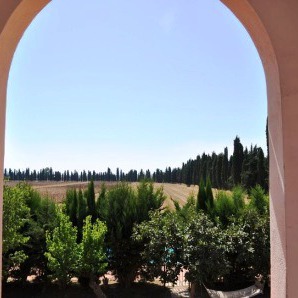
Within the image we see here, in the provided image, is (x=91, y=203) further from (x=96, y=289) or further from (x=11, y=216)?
(x=11, y=216)

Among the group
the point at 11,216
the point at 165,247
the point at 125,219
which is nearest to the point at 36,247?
the point at 11,216

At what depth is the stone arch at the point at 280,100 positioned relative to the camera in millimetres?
1782

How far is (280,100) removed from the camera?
1833 millimetres

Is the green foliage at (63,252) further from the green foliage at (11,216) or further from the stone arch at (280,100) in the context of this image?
the stone arch at (280,100)

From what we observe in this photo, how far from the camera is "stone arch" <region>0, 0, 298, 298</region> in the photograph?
178 cm

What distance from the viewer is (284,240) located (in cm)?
180

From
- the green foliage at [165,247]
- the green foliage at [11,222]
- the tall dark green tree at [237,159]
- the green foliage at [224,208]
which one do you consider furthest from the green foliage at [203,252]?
the tall dark green tree at [237,159]

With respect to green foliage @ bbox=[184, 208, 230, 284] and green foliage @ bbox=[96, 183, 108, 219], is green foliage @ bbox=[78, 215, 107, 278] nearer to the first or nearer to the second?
green foliage @ bbox=[96, 183, 108, 219]

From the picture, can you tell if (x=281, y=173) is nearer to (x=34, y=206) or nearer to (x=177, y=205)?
(x=177, y=205)

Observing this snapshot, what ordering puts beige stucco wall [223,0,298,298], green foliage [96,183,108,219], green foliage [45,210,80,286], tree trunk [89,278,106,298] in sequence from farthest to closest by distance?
1. green foliage [96,183,108,219]
2. tree trunk [89,278,106,298]
3. green foliage [45,210,80,286]
4. beige stucco wall [223,0,298,298]

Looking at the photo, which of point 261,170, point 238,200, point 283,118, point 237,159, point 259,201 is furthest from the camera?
point 237,159

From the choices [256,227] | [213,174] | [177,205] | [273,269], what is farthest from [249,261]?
[213,174]

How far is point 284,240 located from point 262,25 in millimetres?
992

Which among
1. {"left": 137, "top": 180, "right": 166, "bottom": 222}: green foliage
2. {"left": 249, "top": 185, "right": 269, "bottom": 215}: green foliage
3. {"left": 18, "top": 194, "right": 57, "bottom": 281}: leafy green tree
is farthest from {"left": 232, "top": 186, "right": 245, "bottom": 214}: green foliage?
{"left": 18, "top": 194, "right": 57, "bottom": 281}: leafy green tree
